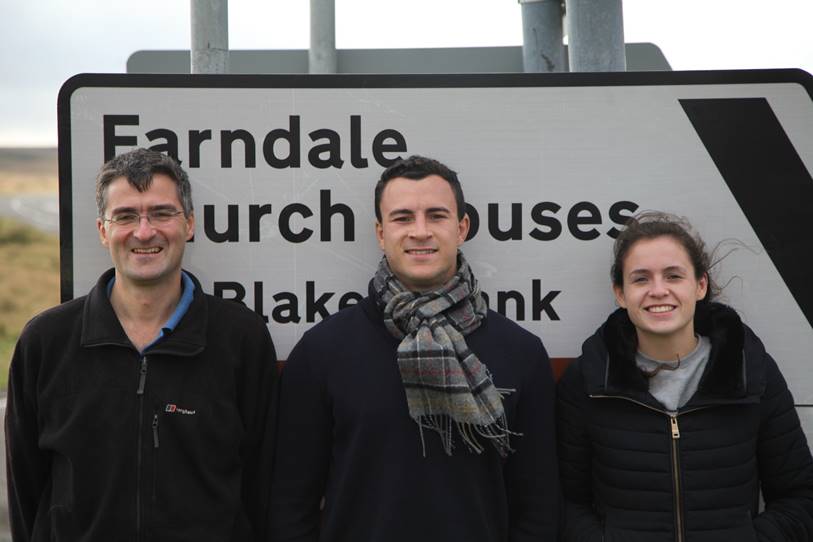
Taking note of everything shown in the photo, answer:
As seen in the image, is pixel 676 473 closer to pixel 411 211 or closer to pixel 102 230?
pixel 411 211

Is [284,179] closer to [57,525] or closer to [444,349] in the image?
[444,349]

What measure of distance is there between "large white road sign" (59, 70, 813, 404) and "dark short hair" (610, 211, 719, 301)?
5.3 inches

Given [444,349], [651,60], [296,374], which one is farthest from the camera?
[651,60]

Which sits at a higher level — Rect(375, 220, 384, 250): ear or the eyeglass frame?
the eyeglass frame

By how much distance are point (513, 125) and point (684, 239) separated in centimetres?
60

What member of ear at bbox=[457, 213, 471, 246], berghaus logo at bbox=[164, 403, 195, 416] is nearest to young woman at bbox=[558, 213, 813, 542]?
ear at bbox=[457, 213, 471, 246]

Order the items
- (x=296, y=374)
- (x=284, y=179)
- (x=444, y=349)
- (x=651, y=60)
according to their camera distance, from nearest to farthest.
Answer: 1. (x=444, y=349)
2. (x=296, y=374)
3. (x=284, y=179)
4. (x=651, y=60)

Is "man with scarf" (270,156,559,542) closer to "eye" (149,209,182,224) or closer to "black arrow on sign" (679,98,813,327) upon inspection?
"eye" (149,209,182,224)

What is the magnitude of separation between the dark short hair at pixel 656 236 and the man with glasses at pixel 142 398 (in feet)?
3.29

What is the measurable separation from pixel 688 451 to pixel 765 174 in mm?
930

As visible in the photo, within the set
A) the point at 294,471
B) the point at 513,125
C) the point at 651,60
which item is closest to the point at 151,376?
the point at 294,471

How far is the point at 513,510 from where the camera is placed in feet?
8.24

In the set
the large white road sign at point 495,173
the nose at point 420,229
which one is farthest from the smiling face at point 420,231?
the large white road sign at point 495,173

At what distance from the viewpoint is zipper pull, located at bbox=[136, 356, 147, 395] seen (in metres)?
2.39
